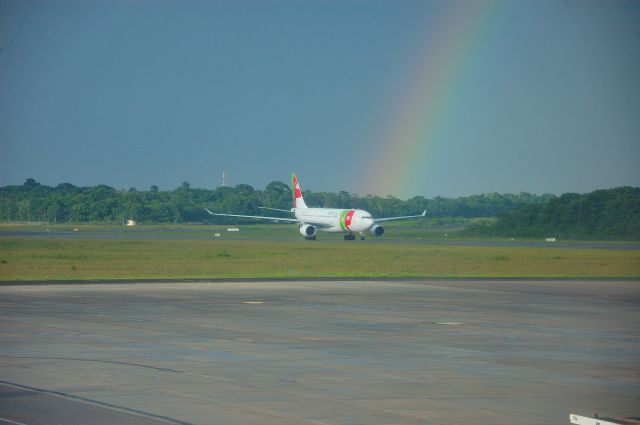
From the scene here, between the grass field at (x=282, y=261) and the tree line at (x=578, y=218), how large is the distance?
52566 millimetres

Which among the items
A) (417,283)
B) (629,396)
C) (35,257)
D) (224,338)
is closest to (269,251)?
(35,257)

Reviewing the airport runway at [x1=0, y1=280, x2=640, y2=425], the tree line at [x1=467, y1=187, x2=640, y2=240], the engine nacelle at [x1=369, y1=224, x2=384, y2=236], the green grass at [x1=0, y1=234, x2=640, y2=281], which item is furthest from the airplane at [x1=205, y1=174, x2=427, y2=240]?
the airport runway at [x1=0, y1=280, x2=640, y2=425]

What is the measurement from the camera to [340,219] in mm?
120312

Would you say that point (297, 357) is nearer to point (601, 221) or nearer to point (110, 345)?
point (110, 345)

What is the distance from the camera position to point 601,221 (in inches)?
5920

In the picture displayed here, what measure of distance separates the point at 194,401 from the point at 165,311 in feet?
57.8

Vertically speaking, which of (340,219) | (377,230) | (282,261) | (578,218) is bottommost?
(282,261)

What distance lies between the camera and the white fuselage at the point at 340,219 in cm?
11838

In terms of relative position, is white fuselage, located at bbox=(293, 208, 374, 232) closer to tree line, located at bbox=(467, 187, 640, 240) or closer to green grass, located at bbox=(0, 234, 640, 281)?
green grass, located at bbox=(0, 234, 640, 281)

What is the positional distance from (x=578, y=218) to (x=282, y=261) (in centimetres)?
9218

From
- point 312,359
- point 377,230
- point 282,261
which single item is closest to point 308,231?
point 377,230

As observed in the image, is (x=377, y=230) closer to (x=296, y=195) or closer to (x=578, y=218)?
(x=296, y=195)

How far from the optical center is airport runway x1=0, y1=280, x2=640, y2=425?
1689cm

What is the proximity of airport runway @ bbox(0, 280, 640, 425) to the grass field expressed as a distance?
1672 centimetres
